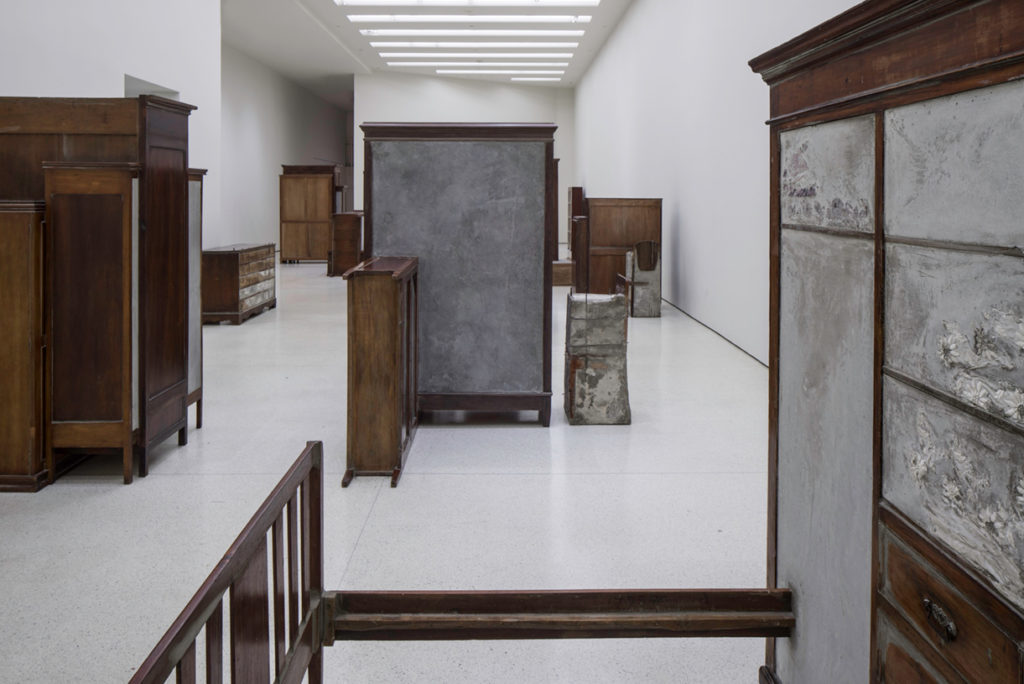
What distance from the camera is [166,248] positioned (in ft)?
15.0

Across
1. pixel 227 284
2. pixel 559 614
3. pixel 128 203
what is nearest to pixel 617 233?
pixel 227 284

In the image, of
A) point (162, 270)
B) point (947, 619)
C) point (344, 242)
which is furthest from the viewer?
point (344, 242)

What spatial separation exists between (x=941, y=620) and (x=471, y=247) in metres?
4.01

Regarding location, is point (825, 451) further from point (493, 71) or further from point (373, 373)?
point (493, 71)

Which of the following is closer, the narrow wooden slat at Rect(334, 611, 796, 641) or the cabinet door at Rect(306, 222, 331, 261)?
the narrow wooden slat at Rect(334, 611, 796, 641)

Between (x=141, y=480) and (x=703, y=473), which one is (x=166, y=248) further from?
(x=703, y=473)

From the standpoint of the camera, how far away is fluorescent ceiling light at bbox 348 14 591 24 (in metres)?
15.3

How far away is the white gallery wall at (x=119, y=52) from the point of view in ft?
23.3

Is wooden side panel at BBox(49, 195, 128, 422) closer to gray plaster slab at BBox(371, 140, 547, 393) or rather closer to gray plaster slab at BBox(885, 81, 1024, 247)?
gray plaster slab at BBox(371, 140, 547, 393)

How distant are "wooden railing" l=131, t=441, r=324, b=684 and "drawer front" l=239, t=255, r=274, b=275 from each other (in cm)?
803

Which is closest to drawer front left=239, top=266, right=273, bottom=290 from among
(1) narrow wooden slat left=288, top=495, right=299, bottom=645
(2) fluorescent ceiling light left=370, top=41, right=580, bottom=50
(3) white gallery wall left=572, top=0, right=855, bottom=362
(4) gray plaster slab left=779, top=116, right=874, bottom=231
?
(3) white gallery wall left=572, top=0, right=855, bottom=362

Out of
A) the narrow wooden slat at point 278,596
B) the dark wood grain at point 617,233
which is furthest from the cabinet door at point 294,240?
the narrow wooden slat at point 278,596

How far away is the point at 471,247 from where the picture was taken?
5.39m

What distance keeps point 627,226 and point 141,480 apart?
7.84 meters
